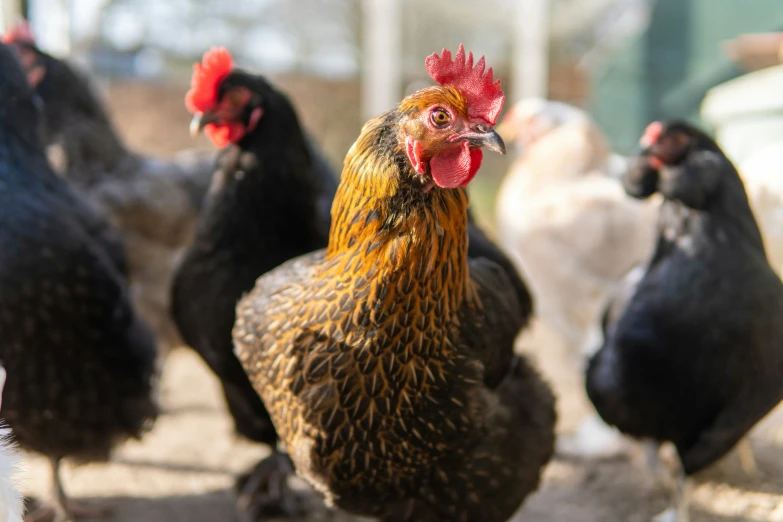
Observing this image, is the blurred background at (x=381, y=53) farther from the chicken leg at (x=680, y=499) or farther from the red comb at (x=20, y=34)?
the chicken leg at (x=680, y=499)

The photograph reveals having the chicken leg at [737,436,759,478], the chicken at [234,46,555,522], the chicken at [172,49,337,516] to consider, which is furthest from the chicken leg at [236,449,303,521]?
the chicken leg at [737,436,759,478]

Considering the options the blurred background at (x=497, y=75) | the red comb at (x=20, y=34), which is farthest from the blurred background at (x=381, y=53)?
the red comb at (x=20, y=34)

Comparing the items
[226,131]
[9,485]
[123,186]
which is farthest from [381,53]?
[9,485]

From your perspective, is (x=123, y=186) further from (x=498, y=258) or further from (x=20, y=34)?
(x=498, y=258)

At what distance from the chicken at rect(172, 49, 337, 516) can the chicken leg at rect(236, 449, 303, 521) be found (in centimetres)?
24

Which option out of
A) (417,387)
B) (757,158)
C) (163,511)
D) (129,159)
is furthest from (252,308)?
(757,158)

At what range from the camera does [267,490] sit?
235cm

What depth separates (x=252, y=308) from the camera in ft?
5.70

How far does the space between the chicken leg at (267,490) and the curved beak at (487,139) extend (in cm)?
142

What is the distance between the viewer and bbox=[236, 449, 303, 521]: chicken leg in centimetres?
227

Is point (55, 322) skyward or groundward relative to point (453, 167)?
groundward

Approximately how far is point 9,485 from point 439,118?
1.01 metres

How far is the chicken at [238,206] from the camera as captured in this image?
2.06 meters

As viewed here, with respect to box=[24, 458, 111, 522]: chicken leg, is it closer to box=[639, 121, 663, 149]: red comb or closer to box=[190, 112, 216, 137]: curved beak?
box=[190, 112, 216, 137]: curved beak
